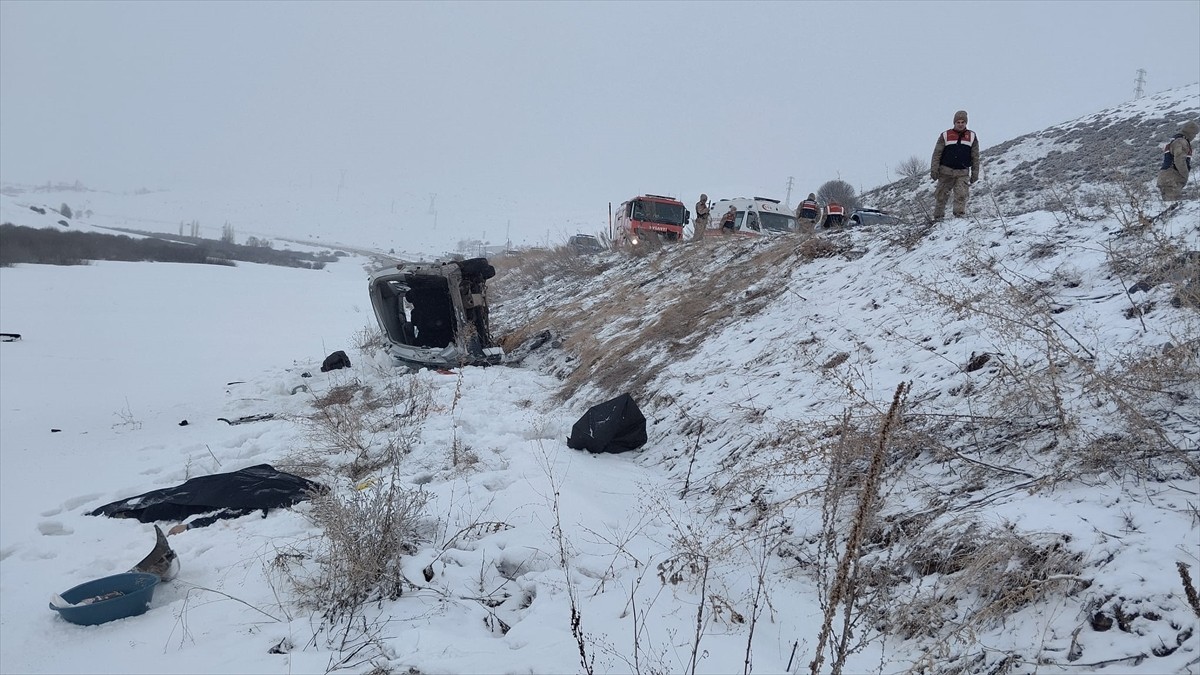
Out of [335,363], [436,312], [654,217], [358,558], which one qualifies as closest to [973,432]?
[358,558]

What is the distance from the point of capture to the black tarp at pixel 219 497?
5777 millimetres

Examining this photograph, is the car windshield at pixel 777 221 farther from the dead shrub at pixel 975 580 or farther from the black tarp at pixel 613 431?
the dead shrub at pixel 975 580

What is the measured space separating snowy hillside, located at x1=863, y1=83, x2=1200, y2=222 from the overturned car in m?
12.6

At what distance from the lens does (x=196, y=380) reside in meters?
15.0

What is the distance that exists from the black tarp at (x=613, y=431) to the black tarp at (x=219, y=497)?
250 cm

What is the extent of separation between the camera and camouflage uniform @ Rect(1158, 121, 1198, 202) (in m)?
9.56

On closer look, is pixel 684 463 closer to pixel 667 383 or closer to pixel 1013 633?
pixel 667 383

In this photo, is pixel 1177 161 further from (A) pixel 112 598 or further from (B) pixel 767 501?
(A) pixel 112 598

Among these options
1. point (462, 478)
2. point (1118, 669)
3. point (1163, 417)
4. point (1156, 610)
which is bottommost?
point (462, 478)

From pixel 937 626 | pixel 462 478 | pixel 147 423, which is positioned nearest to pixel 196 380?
pixel 147 423

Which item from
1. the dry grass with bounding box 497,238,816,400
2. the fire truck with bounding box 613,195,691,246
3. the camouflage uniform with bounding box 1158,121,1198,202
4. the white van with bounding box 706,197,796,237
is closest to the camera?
the dry grass with bounding box 497,238,816,400

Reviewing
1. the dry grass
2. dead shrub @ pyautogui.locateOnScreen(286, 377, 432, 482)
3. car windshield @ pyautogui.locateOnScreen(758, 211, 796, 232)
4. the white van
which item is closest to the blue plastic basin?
dead shrub @ pyautogui.locateOnScreen(286, 377, 432, 482)

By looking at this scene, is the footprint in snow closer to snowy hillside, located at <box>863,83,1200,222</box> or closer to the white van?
the white van

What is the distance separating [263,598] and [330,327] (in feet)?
79.3
